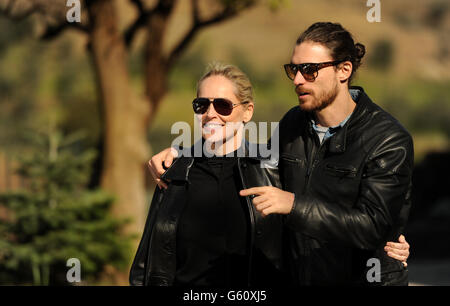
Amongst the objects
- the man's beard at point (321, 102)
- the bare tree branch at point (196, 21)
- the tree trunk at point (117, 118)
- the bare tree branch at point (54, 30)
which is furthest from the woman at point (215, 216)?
the bare tree branch at point (54, 30)

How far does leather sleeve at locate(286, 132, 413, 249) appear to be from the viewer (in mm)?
2885

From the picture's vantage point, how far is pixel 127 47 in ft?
39.4

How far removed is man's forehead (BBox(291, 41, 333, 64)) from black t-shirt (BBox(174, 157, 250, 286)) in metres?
0.65

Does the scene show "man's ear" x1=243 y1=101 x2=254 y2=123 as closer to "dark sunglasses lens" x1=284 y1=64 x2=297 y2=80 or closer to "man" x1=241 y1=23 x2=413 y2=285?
"man" x1=241 y1=23 x2=413 y2=285

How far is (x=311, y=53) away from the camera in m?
3.26

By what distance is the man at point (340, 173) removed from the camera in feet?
9.57

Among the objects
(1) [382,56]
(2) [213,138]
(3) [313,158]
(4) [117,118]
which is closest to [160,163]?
(2) [213,138]

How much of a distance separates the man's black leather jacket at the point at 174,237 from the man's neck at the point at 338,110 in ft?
1.35

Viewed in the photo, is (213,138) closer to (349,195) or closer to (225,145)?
(225,145)

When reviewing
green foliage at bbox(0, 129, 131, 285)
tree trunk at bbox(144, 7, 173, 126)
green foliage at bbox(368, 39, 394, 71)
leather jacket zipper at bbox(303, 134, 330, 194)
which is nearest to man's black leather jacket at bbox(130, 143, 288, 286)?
leather jacket zipper at bbox(303, 134, 330, 194)

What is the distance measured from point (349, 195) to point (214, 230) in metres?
0.72

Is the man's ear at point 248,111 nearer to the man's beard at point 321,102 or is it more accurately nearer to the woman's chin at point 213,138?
the woman's chin at point 213,138

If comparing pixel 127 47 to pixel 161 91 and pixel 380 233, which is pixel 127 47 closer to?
pixel 161 91
